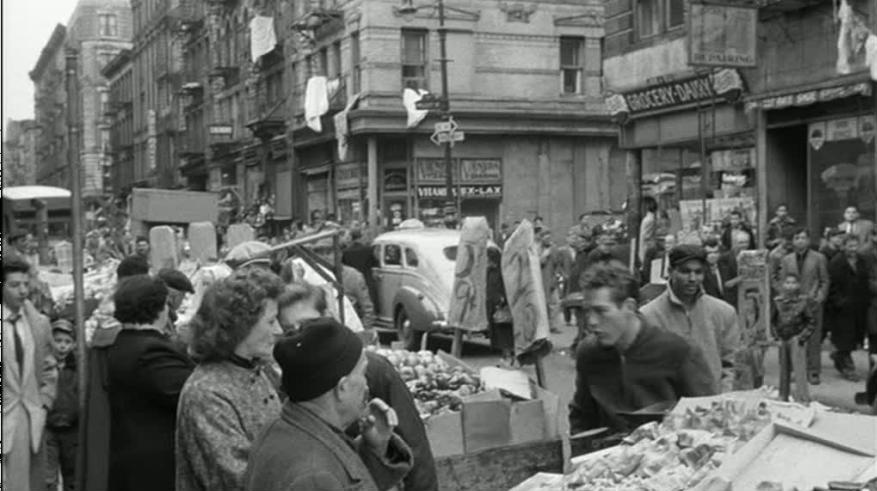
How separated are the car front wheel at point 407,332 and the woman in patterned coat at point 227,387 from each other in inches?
535

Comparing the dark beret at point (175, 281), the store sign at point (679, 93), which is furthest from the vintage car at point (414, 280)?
the dark beret at point (175, 281)

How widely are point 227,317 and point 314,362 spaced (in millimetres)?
1165

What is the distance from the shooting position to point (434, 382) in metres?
8.38

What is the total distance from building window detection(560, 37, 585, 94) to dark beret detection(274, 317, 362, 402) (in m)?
37.9

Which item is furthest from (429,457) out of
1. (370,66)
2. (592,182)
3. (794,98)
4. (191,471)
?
(592,182)

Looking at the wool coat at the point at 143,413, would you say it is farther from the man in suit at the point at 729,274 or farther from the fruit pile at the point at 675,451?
the man in suit at the point at 729,274

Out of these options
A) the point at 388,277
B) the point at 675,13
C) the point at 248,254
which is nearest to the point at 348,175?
the point at 675,13

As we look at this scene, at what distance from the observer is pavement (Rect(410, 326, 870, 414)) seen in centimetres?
1299

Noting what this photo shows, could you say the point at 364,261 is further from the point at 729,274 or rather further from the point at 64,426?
the point at 64,426

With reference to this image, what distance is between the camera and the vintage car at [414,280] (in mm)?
18422

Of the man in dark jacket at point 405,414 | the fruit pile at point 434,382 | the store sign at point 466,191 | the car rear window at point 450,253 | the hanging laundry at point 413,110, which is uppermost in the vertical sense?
the hanging laundry at point 413,110

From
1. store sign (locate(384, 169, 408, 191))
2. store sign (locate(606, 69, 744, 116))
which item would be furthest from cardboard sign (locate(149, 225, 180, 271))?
store sign (locate(384, 169, 408, 191))

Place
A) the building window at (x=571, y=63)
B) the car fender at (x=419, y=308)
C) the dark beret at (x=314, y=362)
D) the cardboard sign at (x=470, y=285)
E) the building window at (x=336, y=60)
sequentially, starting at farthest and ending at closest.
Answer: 1. the building window at (x=571, y=63)
2. the building window at (x=336, y=60)
3. the car fender at (x=419, y=308)
4. the cardboard sign at (x=470, y=285)
5. the dark beret at (x=314, y=362)

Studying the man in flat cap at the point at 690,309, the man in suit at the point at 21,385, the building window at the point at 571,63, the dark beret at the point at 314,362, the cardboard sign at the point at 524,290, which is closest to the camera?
the dark beret at the point at 314,362
